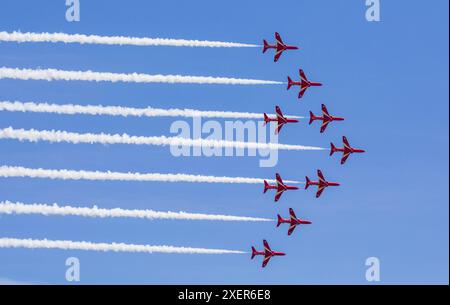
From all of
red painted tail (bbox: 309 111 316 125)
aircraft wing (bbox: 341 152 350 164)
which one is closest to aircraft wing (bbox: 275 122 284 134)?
red painted tail (bbox: 309 111 316 125)

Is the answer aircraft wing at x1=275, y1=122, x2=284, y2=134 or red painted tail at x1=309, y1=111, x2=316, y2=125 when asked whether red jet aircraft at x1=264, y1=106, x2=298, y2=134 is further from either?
red painted tail at x1=309, y1=111, x2=316, y2=125

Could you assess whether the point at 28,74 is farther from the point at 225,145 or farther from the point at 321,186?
the point at 321,186

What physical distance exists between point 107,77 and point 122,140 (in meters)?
7.80

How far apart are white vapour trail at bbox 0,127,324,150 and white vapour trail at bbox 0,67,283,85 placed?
676 centimetres

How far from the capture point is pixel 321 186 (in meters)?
179

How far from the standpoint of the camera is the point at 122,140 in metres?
156

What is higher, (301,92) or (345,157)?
(301,92)

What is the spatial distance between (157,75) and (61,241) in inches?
953

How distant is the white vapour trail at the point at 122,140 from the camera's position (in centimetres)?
14838

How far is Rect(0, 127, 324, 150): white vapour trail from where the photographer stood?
148 metres

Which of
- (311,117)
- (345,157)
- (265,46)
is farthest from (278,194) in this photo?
(265,46)

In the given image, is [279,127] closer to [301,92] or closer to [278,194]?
[301,92]

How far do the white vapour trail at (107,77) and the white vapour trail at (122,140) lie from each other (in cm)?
676

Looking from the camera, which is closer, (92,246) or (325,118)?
(92,246)
